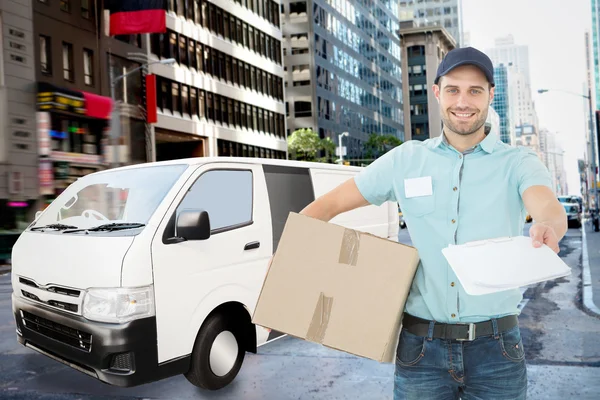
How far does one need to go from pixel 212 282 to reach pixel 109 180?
Answer: 152 cm

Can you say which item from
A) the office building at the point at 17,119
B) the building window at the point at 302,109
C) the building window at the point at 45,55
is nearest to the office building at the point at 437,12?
the building window at the point at 302,109

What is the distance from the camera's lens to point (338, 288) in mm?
2807

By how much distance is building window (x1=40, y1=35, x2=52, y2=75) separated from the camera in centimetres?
3039

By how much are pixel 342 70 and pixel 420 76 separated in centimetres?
5216

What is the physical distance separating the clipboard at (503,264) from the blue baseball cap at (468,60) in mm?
765

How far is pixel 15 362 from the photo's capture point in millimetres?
6941

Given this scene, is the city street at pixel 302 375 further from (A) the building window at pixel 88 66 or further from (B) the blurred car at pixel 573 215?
(B) the blurred car at pixel 573 215

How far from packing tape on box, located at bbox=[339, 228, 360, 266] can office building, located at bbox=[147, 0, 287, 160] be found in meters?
38.2

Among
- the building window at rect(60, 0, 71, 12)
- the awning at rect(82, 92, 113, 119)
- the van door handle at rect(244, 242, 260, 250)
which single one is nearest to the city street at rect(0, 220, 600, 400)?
the van door handle at rect(244, 242, 260, 250)

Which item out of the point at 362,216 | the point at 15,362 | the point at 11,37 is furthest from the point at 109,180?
the point at 11,37

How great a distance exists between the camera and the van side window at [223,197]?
591 cm

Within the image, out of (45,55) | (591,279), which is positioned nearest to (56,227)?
(591,279)

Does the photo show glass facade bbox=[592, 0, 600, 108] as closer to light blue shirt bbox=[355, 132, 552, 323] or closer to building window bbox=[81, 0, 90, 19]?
building window bbox=[81, 0, 90, 19]

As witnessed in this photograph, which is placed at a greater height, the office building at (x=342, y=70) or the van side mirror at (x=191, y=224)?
the office building at (x=342, y=70)
